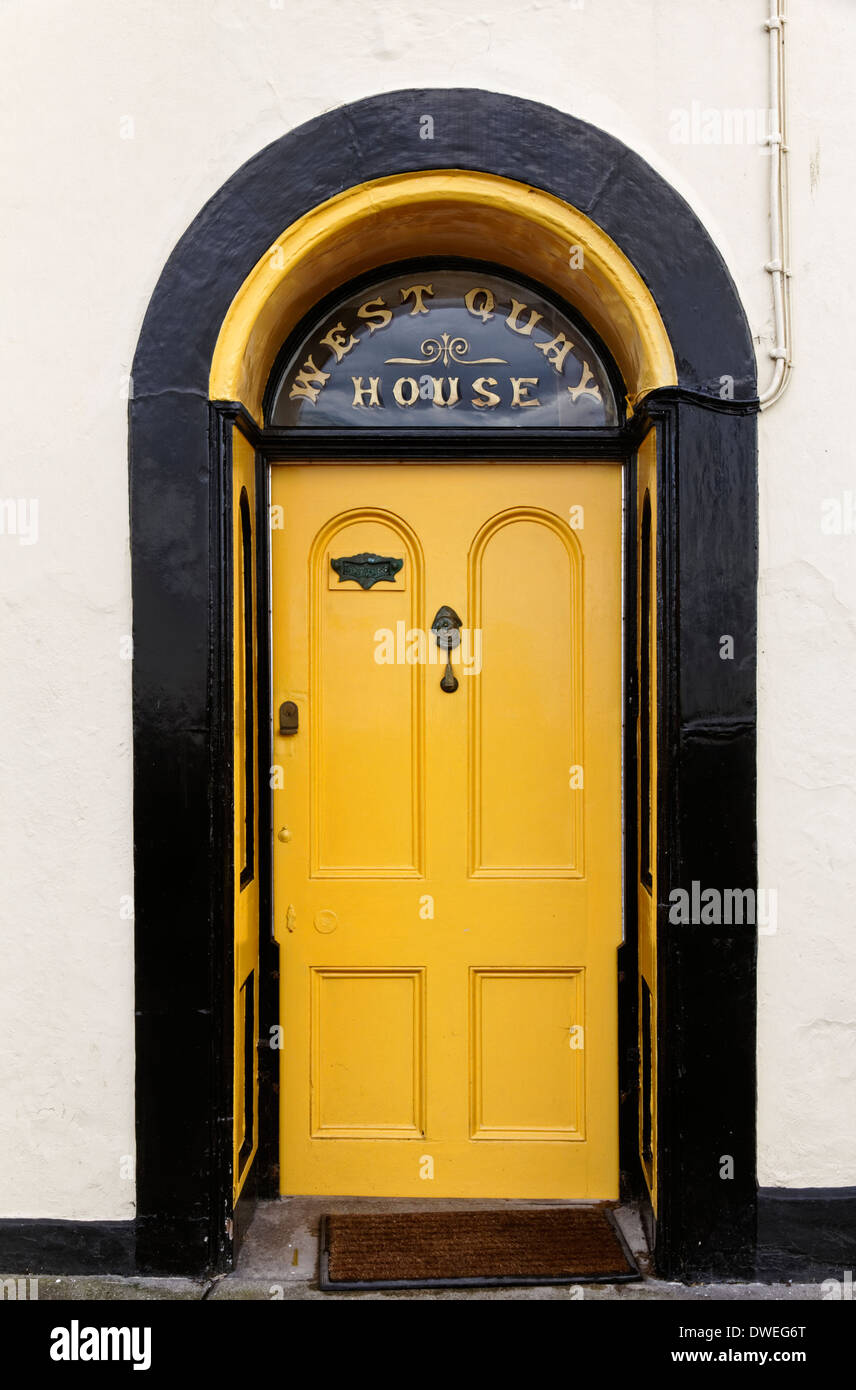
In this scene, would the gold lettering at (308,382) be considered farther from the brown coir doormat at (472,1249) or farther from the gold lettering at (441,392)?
the brown coir doormat at (472,1249)

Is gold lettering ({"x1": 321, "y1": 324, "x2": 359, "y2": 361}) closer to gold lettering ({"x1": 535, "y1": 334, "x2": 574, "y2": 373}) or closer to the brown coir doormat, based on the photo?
gold lettering ({"x1": 535, "y1": 334, "x2": 574, "y2": 373})

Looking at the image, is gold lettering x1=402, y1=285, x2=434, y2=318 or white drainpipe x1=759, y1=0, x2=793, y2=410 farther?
gold lettering x1=402, y1=285, x2=434, y2=318

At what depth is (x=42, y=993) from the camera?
10.2ft

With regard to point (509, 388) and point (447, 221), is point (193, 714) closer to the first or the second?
point (509, 388)

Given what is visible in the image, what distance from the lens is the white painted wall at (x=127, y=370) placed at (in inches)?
121

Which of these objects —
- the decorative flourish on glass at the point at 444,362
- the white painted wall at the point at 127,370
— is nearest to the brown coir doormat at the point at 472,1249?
the white painted wall at the point at 127,370

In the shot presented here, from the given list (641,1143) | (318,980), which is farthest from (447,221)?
(641,1143)

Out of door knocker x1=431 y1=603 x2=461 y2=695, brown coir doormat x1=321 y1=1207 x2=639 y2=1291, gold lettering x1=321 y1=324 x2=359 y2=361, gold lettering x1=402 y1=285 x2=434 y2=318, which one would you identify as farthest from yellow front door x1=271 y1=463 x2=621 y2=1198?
gold lettering x1=402 y1=285 x2=434 y2=318

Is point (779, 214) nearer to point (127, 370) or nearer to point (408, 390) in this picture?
Answer: point (408, 390)

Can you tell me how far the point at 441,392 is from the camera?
137 inches

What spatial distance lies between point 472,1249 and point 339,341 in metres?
2.93

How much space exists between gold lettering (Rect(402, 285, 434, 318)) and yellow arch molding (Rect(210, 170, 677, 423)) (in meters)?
0.21

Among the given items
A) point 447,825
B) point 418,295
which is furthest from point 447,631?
point 418,295

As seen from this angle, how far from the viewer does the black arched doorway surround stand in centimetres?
307
